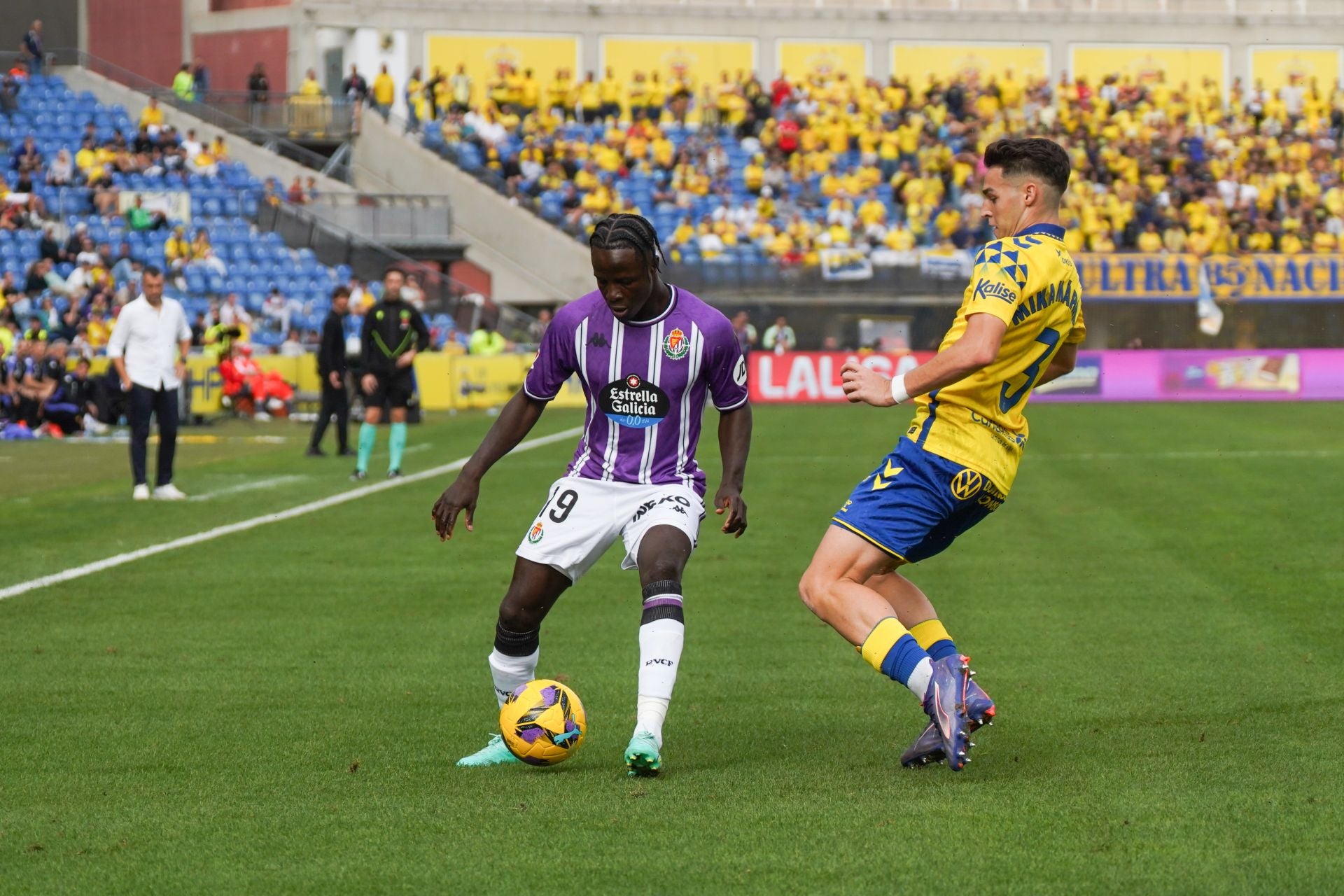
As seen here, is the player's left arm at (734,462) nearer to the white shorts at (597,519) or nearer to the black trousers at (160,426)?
the white shorts at (597,519)

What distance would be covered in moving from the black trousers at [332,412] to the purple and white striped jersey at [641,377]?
15020 mm

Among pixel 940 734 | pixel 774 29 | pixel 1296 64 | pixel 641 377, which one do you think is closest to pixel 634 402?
pixel 641 377

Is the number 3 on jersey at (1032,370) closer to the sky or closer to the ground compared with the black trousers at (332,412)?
closer to the sky

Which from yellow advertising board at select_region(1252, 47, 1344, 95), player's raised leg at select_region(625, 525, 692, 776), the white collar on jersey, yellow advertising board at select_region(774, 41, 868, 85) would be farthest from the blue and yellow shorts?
yellow advertising board at select_region(1252, 47, 1344, 95)

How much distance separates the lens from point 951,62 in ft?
167

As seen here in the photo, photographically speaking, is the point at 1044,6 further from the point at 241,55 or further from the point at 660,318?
the point at 660,318

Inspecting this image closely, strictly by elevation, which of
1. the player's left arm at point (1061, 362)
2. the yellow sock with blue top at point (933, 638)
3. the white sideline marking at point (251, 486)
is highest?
the player's left arm at point (1061, 362)

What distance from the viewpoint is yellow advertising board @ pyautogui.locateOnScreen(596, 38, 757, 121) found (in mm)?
49281

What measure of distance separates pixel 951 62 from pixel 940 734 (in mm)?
47577

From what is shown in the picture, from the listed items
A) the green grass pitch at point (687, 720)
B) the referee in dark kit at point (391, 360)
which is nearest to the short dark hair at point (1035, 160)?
the green grass pitch at point (687, 720)

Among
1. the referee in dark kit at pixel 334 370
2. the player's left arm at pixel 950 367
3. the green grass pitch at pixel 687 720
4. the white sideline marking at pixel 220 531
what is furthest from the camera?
the referee in dark kit at pixel 334 370

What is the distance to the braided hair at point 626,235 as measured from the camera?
5.68 m

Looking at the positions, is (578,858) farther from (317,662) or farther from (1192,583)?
(1192,583)

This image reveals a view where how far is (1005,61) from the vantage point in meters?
51.3
